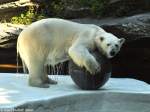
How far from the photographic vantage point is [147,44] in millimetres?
11148

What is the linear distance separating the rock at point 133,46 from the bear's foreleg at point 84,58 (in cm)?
480

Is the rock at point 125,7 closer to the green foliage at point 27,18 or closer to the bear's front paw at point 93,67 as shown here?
the green foliage at point 27,18

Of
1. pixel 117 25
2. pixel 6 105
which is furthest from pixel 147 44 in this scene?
pixel 6 105

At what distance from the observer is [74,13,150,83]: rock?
10.9 meters

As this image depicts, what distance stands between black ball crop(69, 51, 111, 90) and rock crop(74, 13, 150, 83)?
4.57m

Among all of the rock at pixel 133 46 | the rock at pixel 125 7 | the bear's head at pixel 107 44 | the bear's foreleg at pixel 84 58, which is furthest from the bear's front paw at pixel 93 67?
the rock at pixel 125 7

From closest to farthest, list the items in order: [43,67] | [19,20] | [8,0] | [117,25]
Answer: [43,67] < [117,25] < [19,20] < [8,0]

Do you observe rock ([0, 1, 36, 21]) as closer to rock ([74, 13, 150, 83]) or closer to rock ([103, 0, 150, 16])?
rock ([103, 0, 150, 16])

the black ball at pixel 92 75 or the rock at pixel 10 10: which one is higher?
the black ball at pixel 92 75

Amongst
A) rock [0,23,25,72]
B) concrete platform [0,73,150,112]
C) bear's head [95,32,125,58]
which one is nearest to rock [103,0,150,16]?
rock [0,23,25,72]

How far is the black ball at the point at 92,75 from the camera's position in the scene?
6051 millimetres

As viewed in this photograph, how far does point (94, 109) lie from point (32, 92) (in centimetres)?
73

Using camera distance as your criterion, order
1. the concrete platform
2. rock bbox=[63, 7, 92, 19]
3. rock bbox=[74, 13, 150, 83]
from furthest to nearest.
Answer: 1. rock bbox=[63, 7, 92, 19]
2. rock bbox=[74, 13, 150, 83]
3. the concrete platform

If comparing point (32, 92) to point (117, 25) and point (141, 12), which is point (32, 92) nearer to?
point (117, 25)
